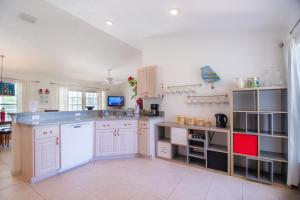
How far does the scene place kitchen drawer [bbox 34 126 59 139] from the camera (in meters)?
2.33

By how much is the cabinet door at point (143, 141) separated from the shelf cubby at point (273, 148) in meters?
2.04

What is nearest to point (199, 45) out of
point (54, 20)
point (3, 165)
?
point (54, 20)

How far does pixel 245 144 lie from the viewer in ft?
8.16

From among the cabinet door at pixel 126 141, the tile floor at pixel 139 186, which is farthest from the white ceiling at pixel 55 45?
the tile floor at pixel 139 186

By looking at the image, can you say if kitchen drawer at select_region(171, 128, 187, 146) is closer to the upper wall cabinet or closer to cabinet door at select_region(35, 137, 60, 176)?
the upper wall cabinet

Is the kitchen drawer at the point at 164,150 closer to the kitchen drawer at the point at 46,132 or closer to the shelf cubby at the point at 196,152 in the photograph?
the shelf cubby at the point at 196,152

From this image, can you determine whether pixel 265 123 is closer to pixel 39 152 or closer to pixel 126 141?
pixel 126 141

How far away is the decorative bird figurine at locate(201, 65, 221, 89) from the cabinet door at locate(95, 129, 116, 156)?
2.18 meters

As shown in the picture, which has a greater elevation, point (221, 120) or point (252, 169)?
point (221, 120)

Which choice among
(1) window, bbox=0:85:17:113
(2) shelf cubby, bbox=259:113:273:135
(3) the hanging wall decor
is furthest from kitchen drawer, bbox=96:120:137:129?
(1) window, bbox=0:85:17:113

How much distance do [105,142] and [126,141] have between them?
1.45ft

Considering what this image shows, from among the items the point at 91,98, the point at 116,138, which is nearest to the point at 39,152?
the point at 116,138

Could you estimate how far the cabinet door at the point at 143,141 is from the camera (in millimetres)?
3299

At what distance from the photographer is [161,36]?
3621 mm
